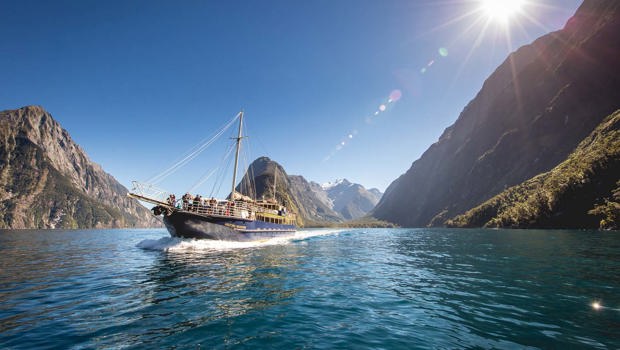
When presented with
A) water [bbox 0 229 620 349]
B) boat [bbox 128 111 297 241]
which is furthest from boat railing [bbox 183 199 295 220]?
water [bbox 0 229 620 349]

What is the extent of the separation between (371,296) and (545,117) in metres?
246

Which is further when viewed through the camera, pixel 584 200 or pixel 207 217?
pixel 584 200

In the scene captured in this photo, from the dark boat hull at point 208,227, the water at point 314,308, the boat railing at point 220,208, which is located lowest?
the water at point 314,308

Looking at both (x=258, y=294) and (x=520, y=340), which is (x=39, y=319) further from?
(x=520, y=340)

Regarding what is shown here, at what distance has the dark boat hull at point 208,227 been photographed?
3300 centimetres

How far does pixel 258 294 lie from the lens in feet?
44.5

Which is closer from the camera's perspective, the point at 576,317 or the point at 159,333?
the point at 159,333

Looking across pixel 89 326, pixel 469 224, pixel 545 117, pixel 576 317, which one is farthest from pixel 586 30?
pixel 89 326

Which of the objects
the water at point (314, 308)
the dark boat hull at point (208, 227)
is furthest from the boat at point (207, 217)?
the water at point (314, 308)

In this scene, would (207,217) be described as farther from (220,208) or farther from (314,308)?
(314,308)

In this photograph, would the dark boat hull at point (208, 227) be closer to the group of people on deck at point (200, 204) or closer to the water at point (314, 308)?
the group of people on deck at point (200, 204)

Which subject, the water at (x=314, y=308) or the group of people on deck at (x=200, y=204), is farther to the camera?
the group of people on deck at (x=200, y=204)

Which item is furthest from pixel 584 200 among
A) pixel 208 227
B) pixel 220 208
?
pixel 208 227

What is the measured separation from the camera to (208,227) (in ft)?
113
